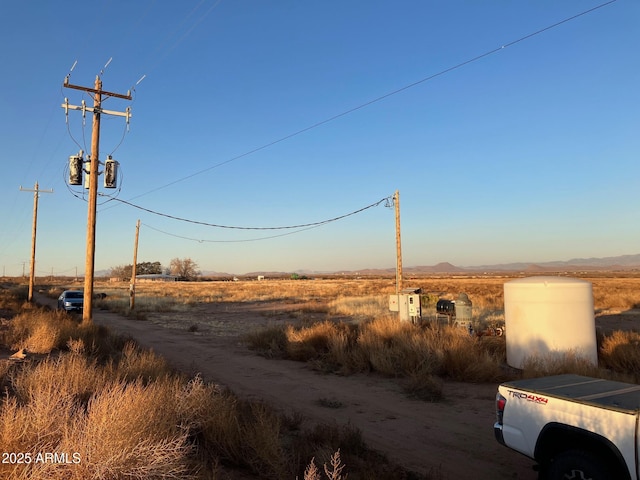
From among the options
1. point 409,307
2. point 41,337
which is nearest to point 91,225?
point 41,337

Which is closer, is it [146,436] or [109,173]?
[146,436]

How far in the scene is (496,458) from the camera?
241 inches

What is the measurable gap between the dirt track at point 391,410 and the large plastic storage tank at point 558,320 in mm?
1844

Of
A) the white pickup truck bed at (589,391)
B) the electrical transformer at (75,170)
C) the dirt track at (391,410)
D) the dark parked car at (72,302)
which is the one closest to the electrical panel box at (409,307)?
the dirt track at (391,410)

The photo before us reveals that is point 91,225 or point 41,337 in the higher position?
point 91,225

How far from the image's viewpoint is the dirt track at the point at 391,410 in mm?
6000

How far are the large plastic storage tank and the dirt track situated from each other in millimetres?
1844

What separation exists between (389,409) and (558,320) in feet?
16.9

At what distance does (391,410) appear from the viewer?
338 inches

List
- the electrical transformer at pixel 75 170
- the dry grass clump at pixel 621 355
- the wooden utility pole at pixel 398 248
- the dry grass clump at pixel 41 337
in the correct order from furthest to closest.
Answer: the wooden utility pole at pixel 398 248 → the electrical transformer at pixel 75 170 → the dry grass clump at pixel 41 337 → the dry grass clump at pixel 621 355

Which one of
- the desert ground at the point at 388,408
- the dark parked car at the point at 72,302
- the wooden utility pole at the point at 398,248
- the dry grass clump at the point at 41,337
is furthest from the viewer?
the dark parked car at the point at 72,302

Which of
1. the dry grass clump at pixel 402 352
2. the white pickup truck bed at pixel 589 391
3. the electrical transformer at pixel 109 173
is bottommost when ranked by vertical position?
the dry grass clump at pixel 402 352

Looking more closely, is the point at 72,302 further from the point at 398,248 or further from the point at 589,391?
the point at 589,391

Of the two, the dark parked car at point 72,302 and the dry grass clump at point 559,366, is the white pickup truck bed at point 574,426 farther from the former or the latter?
the dark parked car at point 72,302
